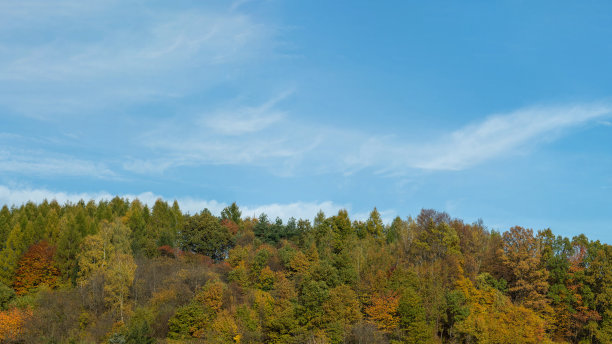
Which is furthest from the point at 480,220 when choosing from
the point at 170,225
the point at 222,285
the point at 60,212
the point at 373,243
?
the point at 60,212

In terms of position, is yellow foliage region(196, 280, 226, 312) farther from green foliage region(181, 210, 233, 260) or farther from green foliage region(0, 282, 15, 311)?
green foliage region(0, 282, 15, 311)

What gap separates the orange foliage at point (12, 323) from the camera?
73000mm

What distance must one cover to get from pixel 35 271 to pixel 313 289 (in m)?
52.4

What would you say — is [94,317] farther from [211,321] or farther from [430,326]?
[430,326]

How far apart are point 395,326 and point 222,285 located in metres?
27.5

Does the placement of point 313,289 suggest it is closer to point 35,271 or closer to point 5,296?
point 5,296

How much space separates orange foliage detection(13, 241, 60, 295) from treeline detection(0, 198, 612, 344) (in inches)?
8.4

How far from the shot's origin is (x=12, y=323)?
73.7m

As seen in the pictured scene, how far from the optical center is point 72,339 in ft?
235

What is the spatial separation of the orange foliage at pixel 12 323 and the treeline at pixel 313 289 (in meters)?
0.15

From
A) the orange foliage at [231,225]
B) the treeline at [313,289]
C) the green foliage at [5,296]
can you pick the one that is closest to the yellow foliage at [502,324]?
the treeline at [313,289]

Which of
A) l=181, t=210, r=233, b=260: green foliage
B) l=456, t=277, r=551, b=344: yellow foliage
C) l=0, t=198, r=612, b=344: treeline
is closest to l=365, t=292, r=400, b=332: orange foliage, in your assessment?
l=0, t=198, r=612, b=344: treeline

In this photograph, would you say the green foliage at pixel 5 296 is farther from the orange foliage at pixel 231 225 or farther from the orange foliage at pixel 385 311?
the orange foliage at pixel 385 311

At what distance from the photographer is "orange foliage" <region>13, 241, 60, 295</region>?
293 ft
